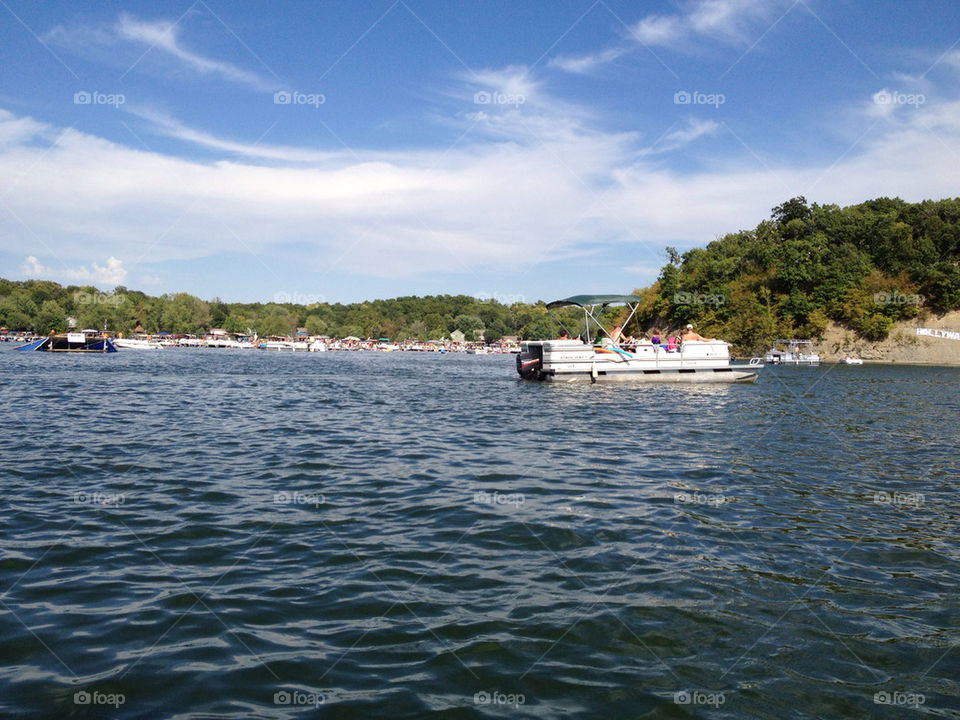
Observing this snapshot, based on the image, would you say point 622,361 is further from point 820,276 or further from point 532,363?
point 820,276

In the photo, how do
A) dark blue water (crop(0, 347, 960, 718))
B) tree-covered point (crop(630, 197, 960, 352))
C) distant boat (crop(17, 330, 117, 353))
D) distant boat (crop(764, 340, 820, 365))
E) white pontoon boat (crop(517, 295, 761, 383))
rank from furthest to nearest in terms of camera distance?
tree-covered point (crop(630, 197, 960, 352)) → distant boat (crop(764, 340, 820, 365)) → distant boat (crop(17, 330, 117, 353)) → white pontoon boat (crop(517, 295, 761, 383)) → dark blue water (crop(0, 347, 960, 718))

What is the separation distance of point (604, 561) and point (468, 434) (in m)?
10.6

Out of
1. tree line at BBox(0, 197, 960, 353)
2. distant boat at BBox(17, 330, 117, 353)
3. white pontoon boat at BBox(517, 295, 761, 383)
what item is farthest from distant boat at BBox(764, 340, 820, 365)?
distant boat at BBox(17, 330, 117, 353)

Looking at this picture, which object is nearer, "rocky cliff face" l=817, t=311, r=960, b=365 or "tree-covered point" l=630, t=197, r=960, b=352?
"rocky cliff face" l=817, t=311, r=960, b=365

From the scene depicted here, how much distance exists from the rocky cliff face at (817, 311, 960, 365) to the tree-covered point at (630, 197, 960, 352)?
1405 millimetres

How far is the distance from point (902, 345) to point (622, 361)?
263 feet

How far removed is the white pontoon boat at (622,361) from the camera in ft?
122

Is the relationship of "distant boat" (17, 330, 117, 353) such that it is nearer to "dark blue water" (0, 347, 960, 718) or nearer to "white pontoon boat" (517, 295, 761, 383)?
"white pontoon boat" (517, 295, 761, 383)

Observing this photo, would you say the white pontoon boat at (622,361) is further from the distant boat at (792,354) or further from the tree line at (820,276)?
the tree line at (820,276)

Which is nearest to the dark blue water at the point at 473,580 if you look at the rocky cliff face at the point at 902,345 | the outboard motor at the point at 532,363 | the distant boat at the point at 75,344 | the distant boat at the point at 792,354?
the outboard motor at the point at 532,363

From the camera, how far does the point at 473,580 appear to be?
22.7ft

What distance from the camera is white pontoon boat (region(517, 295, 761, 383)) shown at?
1459 inches

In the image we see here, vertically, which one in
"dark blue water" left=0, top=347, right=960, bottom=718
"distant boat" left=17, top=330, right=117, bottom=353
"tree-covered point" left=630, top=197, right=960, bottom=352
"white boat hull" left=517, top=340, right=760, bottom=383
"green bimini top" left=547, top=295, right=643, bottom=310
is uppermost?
"tree-covered point" left=630, top=197, right=960, bottom=352

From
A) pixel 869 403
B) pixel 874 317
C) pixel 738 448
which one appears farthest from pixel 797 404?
pixel 874 317
